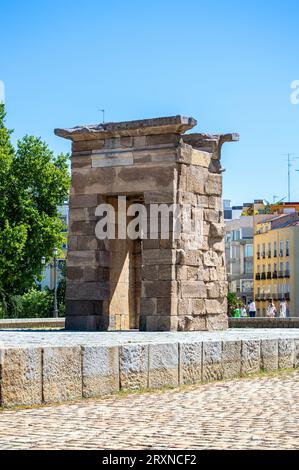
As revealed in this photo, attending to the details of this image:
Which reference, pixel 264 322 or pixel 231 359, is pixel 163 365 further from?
pixel 264 322

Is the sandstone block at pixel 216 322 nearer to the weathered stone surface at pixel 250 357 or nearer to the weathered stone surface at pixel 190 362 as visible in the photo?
the weathered stone surface at pixel 250 357

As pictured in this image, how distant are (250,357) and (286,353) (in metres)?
1.57

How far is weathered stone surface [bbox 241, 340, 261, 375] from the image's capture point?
16906 mm

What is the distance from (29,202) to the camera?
57875 millimetres

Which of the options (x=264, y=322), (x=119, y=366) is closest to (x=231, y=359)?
(x=119, y=366)

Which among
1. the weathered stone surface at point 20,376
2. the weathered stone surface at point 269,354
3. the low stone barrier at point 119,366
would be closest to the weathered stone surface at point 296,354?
the low stone barrier at point 119,366

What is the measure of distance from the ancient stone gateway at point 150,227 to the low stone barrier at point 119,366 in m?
5.65

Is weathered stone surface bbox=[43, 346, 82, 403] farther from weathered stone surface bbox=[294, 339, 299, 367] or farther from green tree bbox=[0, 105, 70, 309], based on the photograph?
green tree bbox=[0, 105, 70, 309]

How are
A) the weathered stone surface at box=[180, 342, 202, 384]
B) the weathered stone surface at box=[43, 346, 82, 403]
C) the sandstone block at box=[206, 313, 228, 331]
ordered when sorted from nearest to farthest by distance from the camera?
the weathered stone surface at box=[43, 346, 82, 403], the weathered stone surface at box=[180, 342, 202, 384], the sandstone block at box=[206, 313, 228, 331]

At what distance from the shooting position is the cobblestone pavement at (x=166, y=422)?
9.34 metres

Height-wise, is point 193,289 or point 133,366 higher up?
point 193,289

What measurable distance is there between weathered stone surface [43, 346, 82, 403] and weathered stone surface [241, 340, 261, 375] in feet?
14.7

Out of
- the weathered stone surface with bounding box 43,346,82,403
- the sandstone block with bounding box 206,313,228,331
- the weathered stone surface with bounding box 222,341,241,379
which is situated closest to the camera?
the weathered stone surface with bounding box 43,346,82,403

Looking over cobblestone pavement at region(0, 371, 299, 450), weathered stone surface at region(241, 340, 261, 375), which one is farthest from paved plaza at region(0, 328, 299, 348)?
cobblestone pavement at region(0, 371, 299, 450)
